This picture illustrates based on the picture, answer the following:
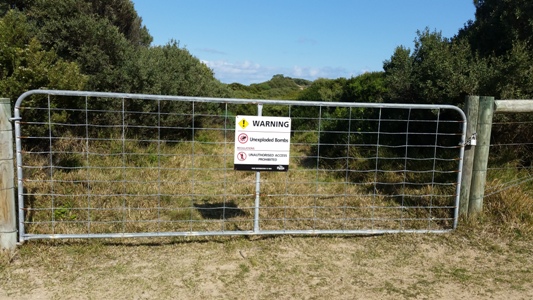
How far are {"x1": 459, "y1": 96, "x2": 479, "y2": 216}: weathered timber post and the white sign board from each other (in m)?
2.21

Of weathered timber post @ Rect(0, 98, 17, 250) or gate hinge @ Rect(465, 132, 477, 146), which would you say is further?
gate hinge @ Rect(465, 132, 477, 146)

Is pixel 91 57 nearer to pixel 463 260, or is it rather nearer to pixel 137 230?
pixel 137 230

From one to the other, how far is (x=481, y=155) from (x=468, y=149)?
0.57 feet

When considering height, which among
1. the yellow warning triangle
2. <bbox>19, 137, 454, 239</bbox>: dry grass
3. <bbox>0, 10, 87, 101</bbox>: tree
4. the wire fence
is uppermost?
<bbox>0, 10, 87, 101</bbox>: tree

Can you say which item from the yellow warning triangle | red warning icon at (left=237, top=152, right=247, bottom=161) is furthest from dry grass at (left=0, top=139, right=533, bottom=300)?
the yellow warning triangle

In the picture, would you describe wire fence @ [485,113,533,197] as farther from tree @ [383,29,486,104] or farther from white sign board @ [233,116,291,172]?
white sign board @ [233,116,291,172]

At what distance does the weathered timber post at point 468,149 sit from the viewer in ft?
16.0

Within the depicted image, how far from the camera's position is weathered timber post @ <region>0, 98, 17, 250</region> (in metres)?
3.90

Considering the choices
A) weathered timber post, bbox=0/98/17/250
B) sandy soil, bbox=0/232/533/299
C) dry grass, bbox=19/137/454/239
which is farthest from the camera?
dry grass, bbox=19/137/454/239

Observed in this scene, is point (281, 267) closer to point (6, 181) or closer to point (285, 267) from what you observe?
point (285, 267)

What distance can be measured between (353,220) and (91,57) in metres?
6.84

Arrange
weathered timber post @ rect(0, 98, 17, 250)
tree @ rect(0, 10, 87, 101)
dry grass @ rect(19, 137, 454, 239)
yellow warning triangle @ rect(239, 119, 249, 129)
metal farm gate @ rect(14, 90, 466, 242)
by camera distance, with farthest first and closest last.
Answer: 1. tree @ rect(0, 10, 87, 101)
2. dry grass @ rect(19, 137, 454, 239)
3. metal farm gate @ rect(14, 90, 466, 242)
4. yellow warning triangle @ rect(239, 119, 249, 129)
5. weathered timber post @ rect(0, 98, 17, 250)

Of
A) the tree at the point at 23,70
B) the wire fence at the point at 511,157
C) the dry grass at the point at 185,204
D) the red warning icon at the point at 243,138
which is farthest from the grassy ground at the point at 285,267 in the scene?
the tree at the point at 23,70

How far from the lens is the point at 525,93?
21.0ft
